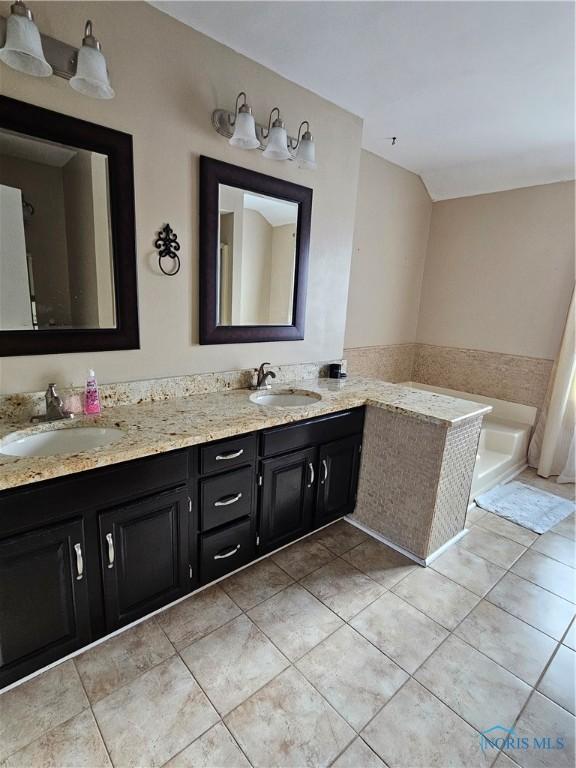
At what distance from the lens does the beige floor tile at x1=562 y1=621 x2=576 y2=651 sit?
1.61 meters

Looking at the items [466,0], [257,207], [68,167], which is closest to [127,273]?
[68,167]

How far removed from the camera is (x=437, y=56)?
177 centimetres

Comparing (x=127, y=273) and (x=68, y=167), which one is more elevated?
(x=68, y=167)

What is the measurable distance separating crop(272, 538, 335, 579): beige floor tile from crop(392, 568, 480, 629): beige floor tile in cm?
40

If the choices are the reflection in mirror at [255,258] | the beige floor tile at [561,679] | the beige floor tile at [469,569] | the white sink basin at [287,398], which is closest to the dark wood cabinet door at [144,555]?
the white sink basin at [287,398]

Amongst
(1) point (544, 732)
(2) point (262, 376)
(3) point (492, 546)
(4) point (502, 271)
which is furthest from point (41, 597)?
(4) point (502, 271)

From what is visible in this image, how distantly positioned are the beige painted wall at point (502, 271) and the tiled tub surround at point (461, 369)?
9 centimetres

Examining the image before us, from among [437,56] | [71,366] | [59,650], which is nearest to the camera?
[59,650]

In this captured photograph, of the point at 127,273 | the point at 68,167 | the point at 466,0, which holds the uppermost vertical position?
the point at 466,0

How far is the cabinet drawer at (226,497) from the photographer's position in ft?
5.36

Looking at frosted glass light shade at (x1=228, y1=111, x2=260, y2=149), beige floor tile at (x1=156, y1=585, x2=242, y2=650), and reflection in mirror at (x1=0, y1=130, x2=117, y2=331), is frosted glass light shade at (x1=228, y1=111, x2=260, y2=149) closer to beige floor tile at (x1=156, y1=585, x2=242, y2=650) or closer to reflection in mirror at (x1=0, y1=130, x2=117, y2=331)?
reflection in mirror at (x1=0, y1=130, x2=117, y2=331)

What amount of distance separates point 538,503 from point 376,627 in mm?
1851

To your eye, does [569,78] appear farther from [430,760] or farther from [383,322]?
[430,760]

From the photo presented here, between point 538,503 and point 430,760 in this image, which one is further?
point 538,503
